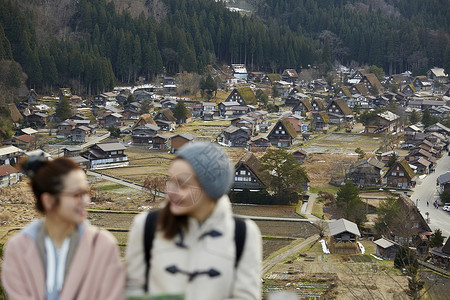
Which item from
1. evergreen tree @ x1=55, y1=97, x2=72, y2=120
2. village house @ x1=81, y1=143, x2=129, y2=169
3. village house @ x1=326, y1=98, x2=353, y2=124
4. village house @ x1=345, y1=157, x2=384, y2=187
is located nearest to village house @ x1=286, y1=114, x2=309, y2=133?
village house @ x1=326, y1=98, x2=353, y2=124

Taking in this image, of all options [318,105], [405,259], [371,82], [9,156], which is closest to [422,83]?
[371,82]

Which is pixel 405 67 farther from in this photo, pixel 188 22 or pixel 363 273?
pixel 363 273

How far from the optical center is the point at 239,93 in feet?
148

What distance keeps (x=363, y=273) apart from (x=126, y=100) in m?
31.7

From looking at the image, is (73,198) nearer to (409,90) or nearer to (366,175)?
(366,175)

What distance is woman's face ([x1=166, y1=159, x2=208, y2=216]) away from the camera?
185 cm

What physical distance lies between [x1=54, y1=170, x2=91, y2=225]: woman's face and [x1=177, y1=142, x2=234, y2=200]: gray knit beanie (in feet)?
1.07

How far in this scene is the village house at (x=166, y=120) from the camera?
37188mm

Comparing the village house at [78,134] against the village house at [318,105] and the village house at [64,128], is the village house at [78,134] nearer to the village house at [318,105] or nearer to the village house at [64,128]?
the village house at [64,128]

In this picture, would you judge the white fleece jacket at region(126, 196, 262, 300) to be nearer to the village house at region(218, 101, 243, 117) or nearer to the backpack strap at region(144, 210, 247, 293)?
the backpack strap at region(144, 210, 247, 293)

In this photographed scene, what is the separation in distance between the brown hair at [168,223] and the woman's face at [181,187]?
0.06ft

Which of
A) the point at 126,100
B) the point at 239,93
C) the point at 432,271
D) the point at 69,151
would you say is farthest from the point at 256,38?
the point at 432,271

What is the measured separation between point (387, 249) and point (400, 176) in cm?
843

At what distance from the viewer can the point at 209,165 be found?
184cm
